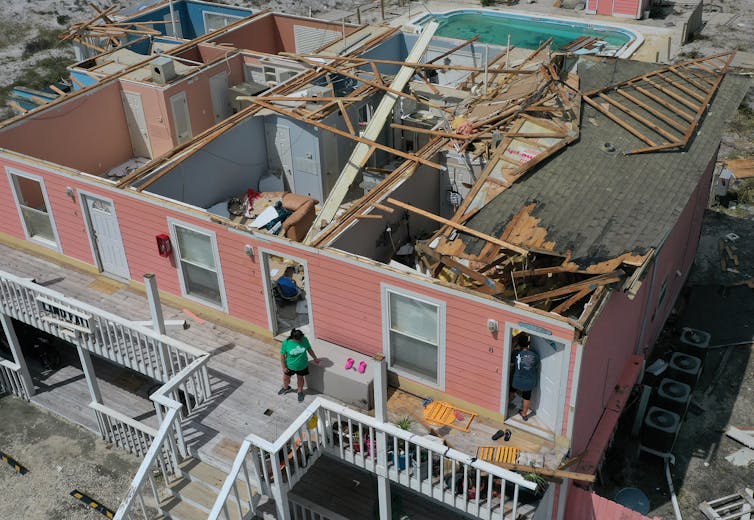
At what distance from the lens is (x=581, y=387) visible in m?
12.2

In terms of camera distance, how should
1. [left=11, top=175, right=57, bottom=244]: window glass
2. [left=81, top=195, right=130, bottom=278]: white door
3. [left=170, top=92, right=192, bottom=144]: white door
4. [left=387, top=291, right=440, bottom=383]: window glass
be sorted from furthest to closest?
[left=170, top=92, right=192, bottom=144]: white door, [left=11, top=175, right=57, bottom=244]: window glass, [left=81, top=195, right=130, bottom=278]: white door, [left=387, top=291, right=440, bottom=383]: window glass

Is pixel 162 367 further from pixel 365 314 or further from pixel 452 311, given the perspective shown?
pixel 452 311

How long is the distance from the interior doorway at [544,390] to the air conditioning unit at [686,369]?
19.0ft

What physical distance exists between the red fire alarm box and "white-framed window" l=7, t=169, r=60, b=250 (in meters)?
3.39

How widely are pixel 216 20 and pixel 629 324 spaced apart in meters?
22.6

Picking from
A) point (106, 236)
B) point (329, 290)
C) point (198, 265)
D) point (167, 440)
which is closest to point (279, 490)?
point (167, 440)

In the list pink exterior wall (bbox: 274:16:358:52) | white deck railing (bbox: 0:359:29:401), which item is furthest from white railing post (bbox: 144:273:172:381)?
pink exterior wall (bbox: 274:16:358:52)

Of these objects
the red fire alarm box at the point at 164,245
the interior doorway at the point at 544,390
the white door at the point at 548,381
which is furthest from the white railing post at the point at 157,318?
the white door at the point at 548,381

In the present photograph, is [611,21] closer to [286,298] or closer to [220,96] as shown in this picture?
[220,96]

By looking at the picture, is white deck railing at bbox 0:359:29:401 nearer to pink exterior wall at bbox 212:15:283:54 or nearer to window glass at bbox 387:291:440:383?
window glass at bbox 387:291:440:383

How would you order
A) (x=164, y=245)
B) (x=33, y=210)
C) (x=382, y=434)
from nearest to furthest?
(x=382, y=434)
(x=164, y=245)
(x=33, y=210)

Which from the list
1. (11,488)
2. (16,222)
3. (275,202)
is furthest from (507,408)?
(16,222)

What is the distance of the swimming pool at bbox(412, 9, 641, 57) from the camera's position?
3909 cm

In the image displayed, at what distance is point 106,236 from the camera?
16.6 meters
